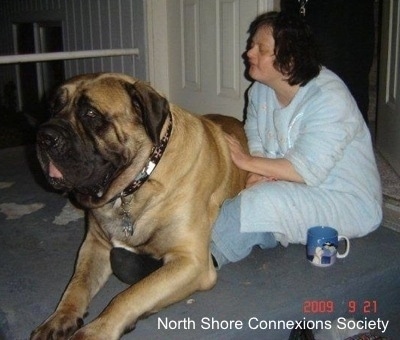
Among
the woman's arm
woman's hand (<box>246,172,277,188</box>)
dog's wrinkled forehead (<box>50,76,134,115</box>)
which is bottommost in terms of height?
woman's hand (<box>246,172,277,188</box>)

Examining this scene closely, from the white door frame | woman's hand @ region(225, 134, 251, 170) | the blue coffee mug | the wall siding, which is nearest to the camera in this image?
the blue coffee mug

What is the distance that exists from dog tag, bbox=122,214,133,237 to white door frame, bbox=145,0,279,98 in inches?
77.7

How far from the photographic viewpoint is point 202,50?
136 inches

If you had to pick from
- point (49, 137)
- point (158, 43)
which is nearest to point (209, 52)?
point (158, 43)

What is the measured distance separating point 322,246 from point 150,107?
86 centimetres

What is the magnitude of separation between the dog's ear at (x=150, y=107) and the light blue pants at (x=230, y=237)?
0.46 m

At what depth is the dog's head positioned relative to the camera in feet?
5.28

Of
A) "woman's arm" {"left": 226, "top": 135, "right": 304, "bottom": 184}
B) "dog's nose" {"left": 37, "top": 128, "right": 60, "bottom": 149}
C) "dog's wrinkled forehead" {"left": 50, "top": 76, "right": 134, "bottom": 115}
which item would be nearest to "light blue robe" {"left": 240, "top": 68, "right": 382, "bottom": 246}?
"woman's arm" {"left": 226, "top": 135, "right": 304, "bottom": 184}

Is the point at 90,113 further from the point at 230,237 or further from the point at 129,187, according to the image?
the point at 230,237

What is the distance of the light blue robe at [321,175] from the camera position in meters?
1.98

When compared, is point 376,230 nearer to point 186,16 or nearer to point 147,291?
point 147,291

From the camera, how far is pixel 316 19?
106 inches
